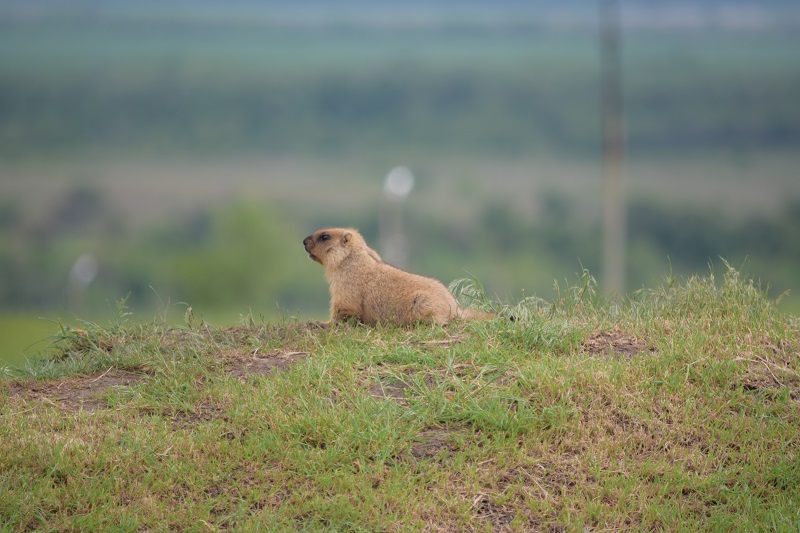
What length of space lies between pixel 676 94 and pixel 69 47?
96007 millimetres

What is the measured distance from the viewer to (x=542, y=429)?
7168 millimetres

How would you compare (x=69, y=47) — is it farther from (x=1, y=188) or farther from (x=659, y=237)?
(x=659, y=237)

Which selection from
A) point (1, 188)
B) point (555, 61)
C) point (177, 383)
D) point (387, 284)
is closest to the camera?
point (177, 383)

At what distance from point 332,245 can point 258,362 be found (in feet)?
5.52

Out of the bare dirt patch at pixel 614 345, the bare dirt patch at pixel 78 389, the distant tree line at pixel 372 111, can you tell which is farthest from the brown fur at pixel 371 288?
the distant tree line at pixel 372 111

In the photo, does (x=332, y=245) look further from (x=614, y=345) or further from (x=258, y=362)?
(x=614, y=345)

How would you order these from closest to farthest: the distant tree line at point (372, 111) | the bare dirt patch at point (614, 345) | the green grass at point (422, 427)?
1. the green grass at point (422, 427)
2. the bare dirt patch at point (614, 345)
3. the distant tree line at point (372, 111)

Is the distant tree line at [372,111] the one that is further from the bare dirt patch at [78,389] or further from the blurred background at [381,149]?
the bare dirt patch at [78,389]

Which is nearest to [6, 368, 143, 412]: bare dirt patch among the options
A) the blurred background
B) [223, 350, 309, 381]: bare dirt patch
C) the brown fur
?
[223, 350, 309, 381]: bare dirt patch

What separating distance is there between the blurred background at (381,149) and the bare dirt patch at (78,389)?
70.4 meters

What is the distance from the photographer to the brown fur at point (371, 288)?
8.66 metres

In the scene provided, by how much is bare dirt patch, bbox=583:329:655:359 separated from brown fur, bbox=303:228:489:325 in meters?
1.00

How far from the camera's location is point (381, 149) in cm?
14350

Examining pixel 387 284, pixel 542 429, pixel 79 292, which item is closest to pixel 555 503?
pixel 542 429
